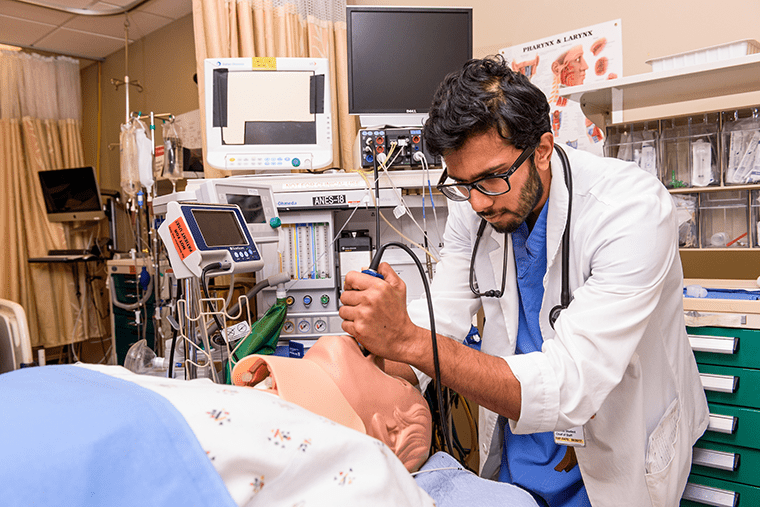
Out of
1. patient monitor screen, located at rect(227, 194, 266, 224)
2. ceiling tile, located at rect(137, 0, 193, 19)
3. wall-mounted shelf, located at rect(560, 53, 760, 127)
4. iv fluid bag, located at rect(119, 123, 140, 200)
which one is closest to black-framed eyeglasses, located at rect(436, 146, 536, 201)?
patient monitor screen, located at rect(227, 194, 266, 224)

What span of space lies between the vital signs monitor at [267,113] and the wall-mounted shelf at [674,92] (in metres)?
0.89

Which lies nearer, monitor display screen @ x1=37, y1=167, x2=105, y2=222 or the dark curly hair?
the dark curly hair

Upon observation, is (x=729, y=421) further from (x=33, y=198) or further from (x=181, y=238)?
(x=33, y=198)

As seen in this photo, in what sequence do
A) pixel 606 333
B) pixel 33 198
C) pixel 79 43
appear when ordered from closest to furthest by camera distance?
pixel 606 333 < pixel 33 198 < pixel 79 43

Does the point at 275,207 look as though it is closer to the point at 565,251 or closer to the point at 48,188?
the point at 565,251

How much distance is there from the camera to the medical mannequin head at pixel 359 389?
2.14 ft

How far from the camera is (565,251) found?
3.26ft

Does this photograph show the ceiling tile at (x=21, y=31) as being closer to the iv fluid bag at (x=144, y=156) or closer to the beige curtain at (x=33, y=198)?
the beige curtain at (x=33, y=198)

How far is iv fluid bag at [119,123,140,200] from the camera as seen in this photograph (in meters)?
2.27

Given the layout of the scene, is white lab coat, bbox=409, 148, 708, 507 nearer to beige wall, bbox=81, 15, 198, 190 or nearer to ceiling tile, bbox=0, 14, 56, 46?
beige wall, bbox=81, 15, 198, 190

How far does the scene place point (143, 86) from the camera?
414 centimetres

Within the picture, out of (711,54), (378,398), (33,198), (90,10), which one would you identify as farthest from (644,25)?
(33,198)

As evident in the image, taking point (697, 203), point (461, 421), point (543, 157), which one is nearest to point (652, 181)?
point (543, 157)

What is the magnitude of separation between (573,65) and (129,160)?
6.85ft
